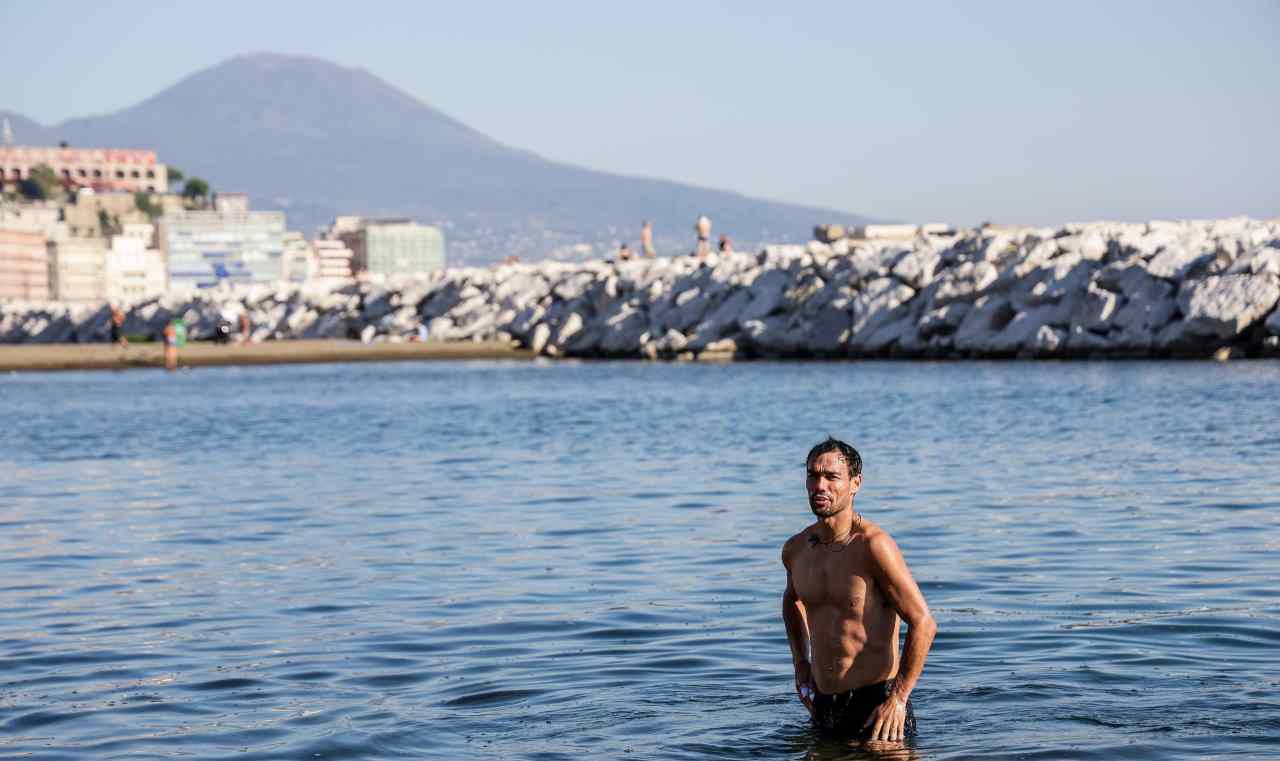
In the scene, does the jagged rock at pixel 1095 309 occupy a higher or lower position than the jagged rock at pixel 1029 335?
higher

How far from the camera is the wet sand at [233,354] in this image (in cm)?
6469

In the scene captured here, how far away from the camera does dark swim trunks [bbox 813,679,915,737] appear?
8.62m

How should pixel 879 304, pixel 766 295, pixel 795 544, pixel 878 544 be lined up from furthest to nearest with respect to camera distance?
1. pixel 766 295
2. pixel 879 304
3. pixel 795 544
4. pixel 878 544

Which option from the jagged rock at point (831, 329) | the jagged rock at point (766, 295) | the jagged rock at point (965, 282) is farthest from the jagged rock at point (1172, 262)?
the jagged rock at point (766, 295)

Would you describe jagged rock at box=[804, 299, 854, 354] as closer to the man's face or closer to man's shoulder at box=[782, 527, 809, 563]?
man's shoulder at box=[782, 527, 809, 563]

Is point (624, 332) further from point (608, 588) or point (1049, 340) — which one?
point (608, 588)

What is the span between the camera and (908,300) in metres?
56.0

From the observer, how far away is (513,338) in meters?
72.1

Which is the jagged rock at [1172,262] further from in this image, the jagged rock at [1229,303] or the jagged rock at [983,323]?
the jagged rock at [983,323]

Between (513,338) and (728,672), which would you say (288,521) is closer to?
(728,672)

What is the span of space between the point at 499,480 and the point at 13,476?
709 cm

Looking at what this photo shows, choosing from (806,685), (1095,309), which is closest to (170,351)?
(1095,309)

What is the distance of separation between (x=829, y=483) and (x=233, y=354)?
61.5 meters

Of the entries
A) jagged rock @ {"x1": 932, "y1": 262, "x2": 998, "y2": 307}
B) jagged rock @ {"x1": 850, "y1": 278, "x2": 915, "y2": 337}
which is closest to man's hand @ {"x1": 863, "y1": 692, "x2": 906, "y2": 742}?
jagged rock @ {"x1": 932, "y1": 262, "x2": 998, "y2": 307}
